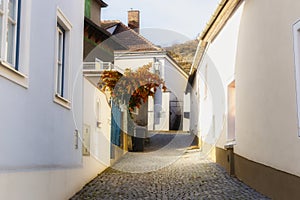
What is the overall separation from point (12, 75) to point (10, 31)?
0.64m

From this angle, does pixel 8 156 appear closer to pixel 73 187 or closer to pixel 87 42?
pixel 73 187

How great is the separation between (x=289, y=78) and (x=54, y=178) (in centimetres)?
404

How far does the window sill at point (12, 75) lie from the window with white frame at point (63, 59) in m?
1.91

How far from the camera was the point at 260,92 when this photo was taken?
299 inches

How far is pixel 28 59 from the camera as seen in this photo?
18.3 feet

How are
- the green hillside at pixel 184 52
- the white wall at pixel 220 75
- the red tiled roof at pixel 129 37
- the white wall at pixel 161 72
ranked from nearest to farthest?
the white wall at pixel 220 75 < the white wall at pixel 161 72 < the red tiled roof at pixel 129 37 < the green hillside at pixel 184 52

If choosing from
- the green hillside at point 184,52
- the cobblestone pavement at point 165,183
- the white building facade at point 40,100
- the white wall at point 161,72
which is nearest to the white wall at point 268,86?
the cobblestone pavement at point 165,183

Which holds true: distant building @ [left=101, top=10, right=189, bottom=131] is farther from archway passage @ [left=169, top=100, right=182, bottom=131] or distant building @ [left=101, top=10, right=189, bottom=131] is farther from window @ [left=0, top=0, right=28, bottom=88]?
window @ [left=0, top=0, right=28, bottom=88]

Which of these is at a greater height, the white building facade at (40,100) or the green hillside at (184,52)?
the green hillside at (184,52)

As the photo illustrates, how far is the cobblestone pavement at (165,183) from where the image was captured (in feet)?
25.9

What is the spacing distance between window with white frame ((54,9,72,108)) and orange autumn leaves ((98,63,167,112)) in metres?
5.88

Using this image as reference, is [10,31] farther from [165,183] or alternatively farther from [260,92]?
[165,183]

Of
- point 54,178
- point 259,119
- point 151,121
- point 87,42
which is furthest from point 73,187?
point 151,121

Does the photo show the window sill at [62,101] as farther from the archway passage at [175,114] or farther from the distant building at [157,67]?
the archway passage at [175,114]
